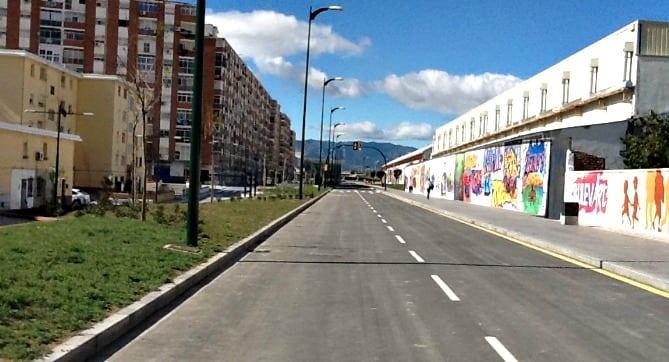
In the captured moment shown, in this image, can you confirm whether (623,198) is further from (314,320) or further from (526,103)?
(526,103)

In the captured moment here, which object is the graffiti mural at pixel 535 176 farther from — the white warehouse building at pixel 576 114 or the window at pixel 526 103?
the window at pixel 526 103

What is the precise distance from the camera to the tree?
30.2 meters

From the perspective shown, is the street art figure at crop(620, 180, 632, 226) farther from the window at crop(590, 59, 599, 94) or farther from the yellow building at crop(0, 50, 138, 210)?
the yellow building at crop(0, 50, 138, 210)

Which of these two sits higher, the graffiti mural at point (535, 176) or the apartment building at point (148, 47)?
the apartment building at point (148, 47)

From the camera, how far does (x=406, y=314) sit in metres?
8.62

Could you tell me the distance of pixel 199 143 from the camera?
14133 millimetres

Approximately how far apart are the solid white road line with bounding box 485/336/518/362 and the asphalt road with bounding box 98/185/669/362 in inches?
0.8

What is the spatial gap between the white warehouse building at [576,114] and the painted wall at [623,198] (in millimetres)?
3763

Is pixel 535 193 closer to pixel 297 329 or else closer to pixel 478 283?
pixel 478 283

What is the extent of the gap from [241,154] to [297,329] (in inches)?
4582

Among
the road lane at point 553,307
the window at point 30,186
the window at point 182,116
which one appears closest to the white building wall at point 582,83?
the road lane at point 553,307

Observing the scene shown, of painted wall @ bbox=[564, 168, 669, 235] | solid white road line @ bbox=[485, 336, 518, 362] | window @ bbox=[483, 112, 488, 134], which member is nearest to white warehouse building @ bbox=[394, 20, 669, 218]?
painted wall @ bbox=[564, 168, 669, 235]

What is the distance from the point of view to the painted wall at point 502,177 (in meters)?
34.4

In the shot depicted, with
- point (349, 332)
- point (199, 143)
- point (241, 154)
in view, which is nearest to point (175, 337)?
point (349, 332)
